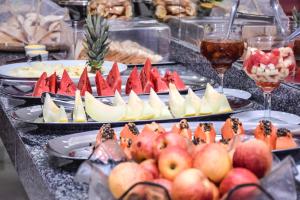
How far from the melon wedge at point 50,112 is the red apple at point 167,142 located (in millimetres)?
692

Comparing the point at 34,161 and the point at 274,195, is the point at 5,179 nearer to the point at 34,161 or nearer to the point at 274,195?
the point at 34,161

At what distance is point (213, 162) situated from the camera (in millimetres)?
932

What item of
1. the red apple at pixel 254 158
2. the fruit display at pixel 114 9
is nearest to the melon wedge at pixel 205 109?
the red apple at pixel 254 158

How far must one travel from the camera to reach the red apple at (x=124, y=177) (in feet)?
2.96

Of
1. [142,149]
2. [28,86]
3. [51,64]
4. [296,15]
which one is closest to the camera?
[142,149]

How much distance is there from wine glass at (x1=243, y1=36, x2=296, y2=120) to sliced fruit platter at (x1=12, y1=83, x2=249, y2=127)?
16 centimetres

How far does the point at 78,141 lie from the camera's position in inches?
58.2

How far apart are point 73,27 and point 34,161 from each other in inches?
67.4

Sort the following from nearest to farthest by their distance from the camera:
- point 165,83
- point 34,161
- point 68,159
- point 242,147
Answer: point 242,147 < point 68,159 < point 34,161 < point 165,83

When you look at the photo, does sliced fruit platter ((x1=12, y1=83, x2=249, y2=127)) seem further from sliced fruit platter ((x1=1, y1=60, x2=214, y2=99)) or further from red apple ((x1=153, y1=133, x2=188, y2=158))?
red apple ((x1=153, y1=133, x2=188, y2=158))

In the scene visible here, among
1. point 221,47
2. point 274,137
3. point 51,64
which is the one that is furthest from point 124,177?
point 51,64

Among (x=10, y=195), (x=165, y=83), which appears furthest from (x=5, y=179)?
(x=165, y=83)

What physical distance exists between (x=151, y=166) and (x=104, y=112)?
0.72 meters

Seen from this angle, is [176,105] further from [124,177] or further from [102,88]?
[124,177]
